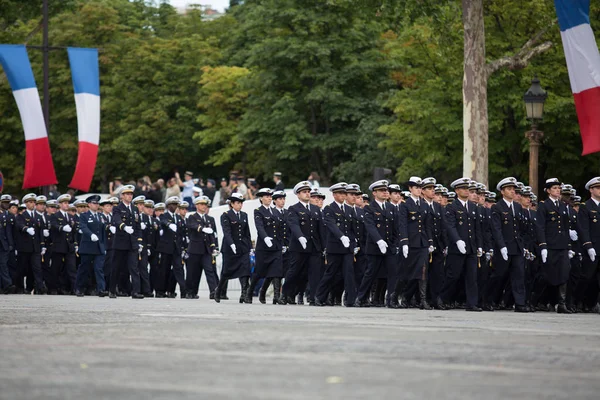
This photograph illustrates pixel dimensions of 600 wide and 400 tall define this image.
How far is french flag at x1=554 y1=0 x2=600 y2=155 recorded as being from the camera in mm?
17312

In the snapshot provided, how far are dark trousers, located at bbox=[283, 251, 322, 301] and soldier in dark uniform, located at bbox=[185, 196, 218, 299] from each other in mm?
3726

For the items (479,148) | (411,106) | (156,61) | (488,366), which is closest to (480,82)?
(479,148)

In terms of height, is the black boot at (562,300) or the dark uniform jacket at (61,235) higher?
the dark uniform jacket at (61,235)

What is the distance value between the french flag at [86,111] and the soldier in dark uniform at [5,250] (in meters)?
1.61

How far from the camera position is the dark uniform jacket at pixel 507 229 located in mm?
20812

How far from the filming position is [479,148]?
31078mm

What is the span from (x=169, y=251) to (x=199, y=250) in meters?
1.97

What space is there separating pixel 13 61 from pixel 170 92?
38365mm

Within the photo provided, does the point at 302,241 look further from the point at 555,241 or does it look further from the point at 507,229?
the point at 555,241

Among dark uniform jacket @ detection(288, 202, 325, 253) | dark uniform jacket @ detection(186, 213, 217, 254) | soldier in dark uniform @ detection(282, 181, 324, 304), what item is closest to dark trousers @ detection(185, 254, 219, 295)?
dark uniform jacket @ detection(186, 213, 217, 254)

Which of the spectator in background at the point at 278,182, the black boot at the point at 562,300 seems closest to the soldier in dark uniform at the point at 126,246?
the spectator in background at the point at 278,182

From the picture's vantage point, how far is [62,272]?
30.2 metres

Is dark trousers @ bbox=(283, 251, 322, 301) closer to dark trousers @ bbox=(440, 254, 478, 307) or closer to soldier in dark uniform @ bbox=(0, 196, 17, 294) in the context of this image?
dark trousers @ bbox=(440, 254, 478, 307)

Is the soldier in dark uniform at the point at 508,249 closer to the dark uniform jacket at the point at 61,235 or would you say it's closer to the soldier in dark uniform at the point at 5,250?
the dark uniform jacket at the point at 61,235
